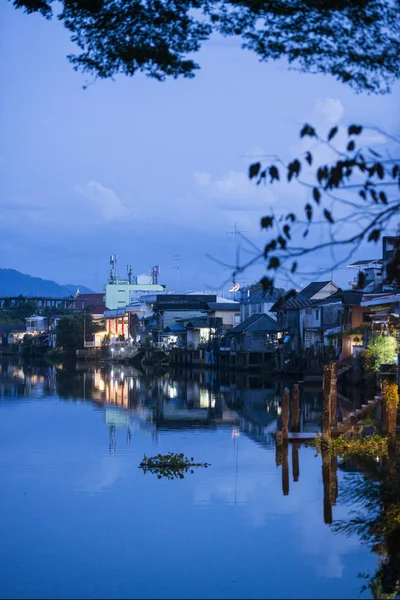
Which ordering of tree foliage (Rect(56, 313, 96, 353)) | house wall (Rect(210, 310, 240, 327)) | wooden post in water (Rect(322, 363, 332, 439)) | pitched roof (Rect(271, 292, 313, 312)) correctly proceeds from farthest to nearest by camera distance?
tree foliage (Rect(56, 313, 96, 353)) < house wall (Rect(210, 310, 240, 327)) < pitched roof (Rect(271, 292, 313, 312)) < wooden post in water (Rect(322, 363, 332, 439))

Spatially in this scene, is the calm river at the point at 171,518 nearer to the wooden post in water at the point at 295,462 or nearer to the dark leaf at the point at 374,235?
the wooden post in water at the point at 295,462

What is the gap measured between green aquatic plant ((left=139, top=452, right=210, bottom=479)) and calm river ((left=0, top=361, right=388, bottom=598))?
0.33 m

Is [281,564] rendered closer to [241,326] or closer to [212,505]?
[212,505]

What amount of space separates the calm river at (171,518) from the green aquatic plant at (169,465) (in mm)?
335

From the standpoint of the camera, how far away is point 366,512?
14828mm

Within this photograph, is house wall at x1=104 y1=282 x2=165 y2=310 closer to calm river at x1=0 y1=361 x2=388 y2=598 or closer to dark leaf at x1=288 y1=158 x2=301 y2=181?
calm river at x1=0 y1=361 x2=388 y2=598

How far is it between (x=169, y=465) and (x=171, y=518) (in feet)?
15.7

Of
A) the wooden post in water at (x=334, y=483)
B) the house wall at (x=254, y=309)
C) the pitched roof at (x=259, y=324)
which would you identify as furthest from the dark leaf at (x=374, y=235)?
the house wall at (x=254, y=309)

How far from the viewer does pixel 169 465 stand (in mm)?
20109

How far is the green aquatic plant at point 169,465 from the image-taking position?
19.4 metres

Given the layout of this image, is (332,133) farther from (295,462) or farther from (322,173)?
(295,462)

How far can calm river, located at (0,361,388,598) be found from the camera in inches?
465

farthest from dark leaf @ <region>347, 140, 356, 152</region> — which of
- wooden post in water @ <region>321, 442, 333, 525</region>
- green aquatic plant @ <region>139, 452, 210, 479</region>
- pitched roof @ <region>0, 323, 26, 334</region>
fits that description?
pitched roof @ <region>0, 323, 26, 334</region>

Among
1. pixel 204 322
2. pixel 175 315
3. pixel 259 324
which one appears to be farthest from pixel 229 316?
pixel 259 324
